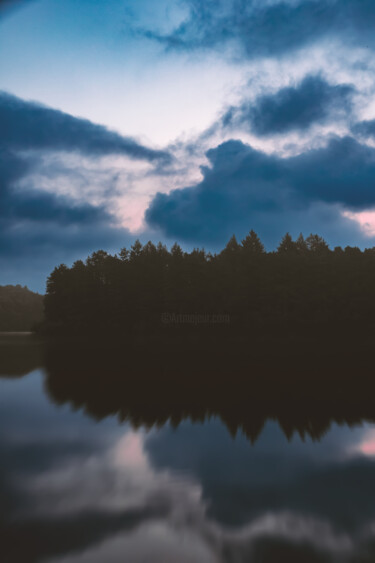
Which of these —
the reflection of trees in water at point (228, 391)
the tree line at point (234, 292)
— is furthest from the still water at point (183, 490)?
the tree line at point (234, 292)

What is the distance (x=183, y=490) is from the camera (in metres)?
7.40

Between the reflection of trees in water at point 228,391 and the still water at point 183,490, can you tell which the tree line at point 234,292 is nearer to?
the reflection of trees in water at point 228,391

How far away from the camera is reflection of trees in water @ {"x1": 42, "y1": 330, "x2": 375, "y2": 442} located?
1270cm

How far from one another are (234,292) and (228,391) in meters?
56.9

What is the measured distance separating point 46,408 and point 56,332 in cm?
6791

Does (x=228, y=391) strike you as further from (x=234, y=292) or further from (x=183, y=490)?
(x=234, y=292)

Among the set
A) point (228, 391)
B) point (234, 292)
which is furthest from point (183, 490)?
point (234, 292)

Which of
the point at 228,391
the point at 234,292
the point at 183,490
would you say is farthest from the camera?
the point at 234,292

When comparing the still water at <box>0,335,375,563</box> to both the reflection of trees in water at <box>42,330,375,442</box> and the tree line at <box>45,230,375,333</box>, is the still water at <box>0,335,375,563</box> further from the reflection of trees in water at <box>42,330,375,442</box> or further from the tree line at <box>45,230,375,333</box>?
the tree line at <box>45,230,375,333</box>

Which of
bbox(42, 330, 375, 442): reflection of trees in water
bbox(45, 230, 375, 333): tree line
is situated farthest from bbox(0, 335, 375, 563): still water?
bbox(45, 230, 375, 333): tree line

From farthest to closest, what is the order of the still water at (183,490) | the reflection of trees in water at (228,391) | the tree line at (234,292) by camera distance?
1. the tree line at (234,292)
2. the reflection of trees in water at (228,391)
3. the still water at (183,490)

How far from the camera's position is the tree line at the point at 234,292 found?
70.1 m

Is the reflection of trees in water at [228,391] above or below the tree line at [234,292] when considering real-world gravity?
below

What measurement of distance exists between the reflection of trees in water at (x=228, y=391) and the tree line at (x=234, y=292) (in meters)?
44.6
